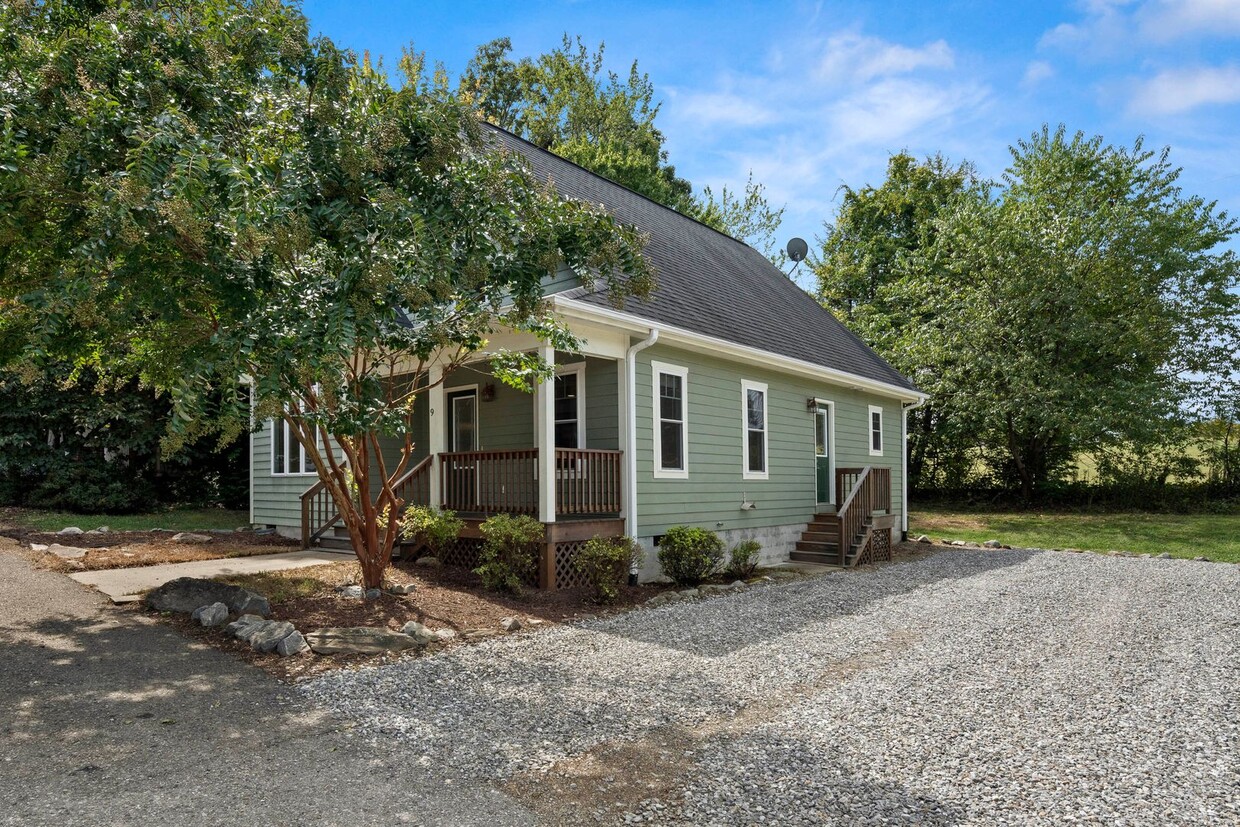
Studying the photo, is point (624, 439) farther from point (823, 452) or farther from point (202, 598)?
point (823, 452)

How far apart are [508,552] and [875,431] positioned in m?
9.65

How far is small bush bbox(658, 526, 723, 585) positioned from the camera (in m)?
9.38

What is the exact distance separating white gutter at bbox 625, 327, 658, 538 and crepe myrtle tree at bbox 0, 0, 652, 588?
8.18 ft

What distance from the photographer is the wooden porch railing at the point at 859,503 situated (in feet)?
39.3

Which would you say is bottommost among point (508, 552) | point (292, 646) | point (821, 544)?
point (821, 544)

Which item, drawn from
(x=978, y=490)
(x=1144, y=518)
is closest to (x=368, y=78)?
(x=1144, y=518)

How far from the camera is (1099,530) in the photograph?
55.0 feet

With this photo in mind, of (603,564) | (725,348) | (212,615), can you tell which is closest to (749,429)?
(725,348)

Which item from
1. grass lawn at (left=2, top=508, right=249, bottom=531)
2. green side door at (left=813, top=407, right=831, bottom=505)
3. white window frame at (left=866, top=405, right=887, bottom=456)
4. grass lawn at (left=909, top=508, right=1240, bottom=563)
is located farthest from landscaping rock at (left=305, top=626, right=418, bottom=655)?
grass lawn at (left=909, top=508, right=1240, bottom=563)

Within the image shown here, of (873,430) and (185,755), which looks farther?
(873,430)

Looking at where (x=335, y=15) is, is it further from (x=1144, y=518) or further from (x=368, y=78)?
(x=1144, y=518)

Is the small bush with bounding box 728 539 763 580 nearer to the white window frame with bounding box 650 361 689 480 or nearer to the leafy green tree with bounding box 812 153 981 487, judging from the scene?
the white window frame with bounding box 650 361 689 480

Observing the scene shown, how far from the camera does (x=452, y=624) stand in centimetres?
691

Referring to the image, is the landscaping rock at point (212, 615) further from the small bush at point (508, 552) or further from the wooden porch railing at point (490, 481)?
the wooden porch railing at point (490, 481)
